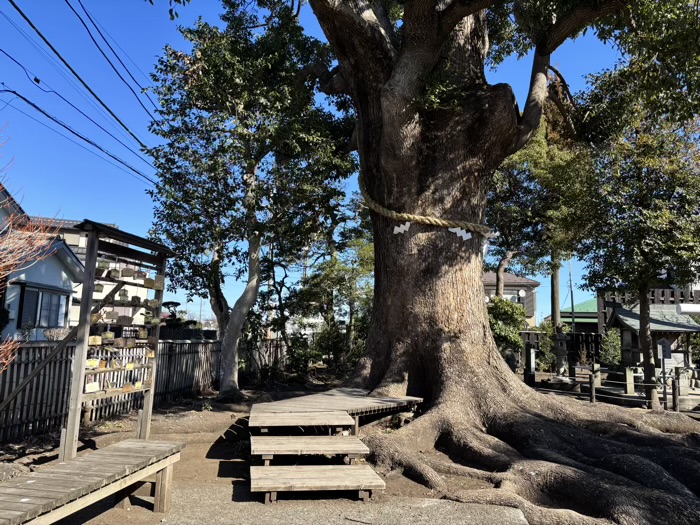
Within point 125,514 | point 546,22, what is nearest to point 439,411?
point 125,514

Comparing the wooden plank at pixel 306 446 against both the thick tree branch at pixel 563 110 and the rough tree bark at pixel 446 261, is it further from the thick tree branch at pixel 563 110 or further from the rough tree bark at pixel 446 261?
the thick tree branch at pixel 563 110

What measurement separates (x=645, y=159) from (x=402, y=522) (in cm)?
1171

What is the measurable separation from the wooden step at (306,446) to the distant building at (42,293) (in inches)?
552

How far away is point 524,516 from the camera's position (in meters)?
4.59

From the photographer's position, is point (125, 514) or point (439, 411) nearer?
point (125, 514)

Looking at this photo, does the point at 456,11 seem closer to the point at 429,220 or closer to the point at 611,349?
the point at 429,220

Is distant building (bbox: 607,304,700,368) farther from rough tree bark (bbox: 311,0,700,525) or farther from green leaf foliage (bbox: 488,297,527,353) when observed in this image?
rough tree bark (bbox: 311,0,700,525)

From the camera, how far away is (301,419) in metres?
6.31

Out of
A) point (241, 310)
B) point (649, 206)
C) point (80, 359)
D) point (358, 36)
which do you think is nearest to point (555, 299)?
point (649, 206)

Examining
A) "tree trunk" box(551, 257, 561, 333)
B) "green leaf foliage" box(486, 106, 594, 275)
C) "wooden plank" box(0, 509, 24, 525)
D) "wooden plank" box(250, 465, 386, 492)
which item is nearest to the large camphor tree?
"wooden plank" box(250, 465, 386, 492)

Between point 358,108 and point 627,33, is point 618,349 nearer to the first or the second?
point 627,33

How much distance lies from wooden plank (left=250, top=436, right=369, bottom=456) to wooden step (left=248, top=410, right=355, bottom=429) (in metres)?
0.16

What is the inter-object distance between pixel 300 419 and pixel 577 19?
7.11m

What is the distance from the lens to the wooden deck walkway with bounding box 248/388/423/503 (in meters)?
5.11
